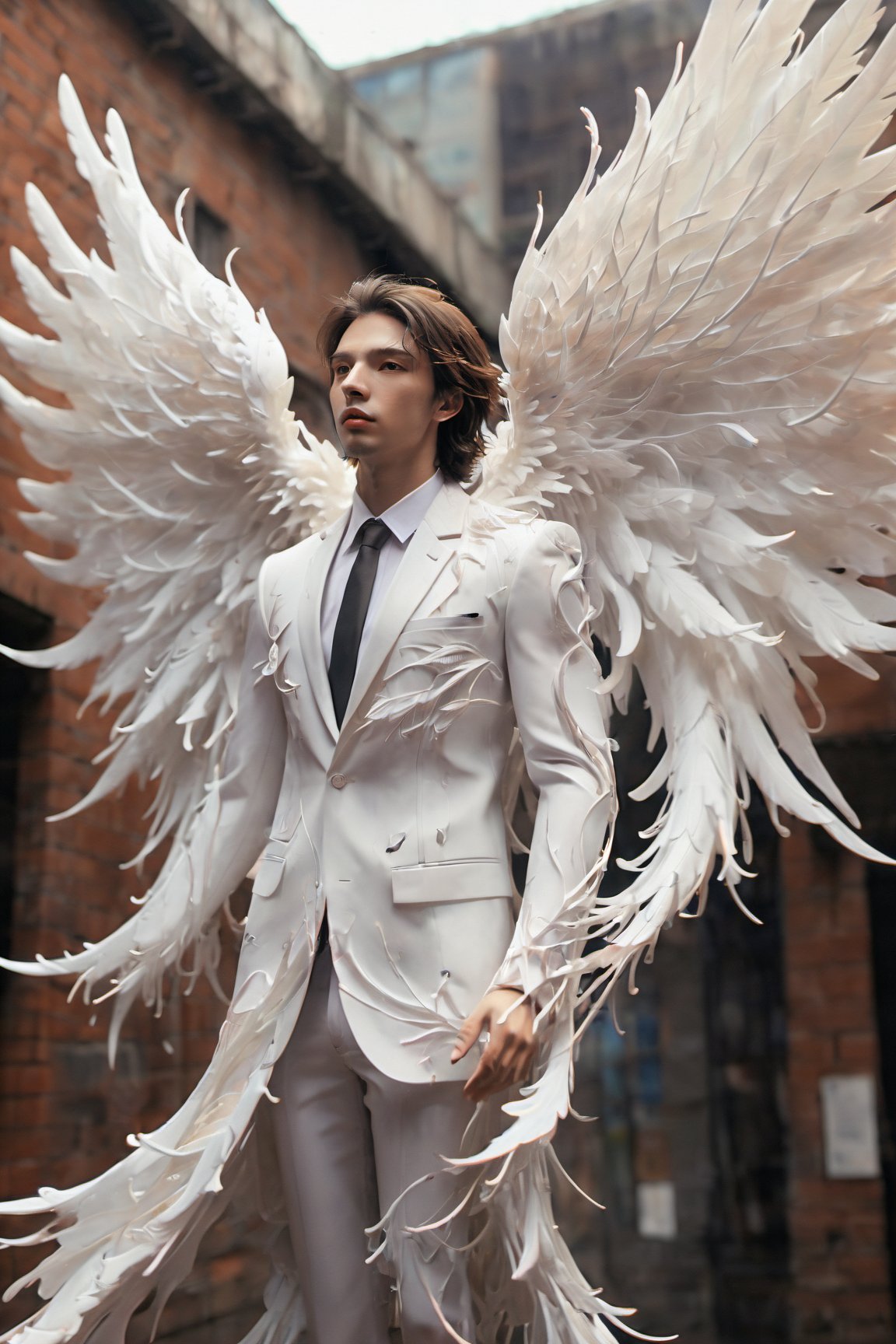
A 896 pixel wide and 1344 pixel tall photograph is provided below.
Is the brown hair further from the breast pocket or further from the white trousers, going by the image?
the white trousers

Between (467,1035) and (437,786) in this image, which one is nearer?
(467,1035)

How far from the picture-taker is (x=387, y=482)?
7.25 feet

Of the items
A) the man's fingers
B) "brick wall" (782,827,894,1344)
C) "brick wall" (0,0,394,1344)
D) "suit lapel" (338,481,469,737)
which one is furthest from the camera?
"brick wall" (782,827,894,1344)

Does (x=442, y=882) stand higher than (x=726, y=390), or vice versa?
(x=726, y=390)

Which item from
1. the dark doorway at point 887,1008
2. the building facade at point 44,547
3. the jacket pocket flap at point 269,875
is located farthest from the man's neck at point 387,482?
the dark doorway at point 887,1008

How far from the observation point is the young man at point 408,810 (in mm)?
1949

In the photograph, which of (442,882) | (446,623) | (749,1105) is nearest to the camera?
(442,882)

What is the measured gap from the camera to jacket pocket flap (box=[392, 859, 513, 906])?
1.98 meters

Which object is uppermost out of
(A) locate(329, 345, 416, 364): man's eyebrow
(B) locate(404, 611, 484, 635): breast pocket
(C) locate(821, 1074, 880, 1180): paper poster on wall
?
(A) locate(329, 345, 416, 364): man's eyebrow

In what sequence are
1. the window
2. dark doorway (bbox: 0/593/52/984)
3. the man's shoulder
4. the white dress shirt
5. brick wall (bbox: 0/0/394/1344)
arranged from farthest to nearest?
1. the window
2. dark doorway (bbox: 0/593/52/984)
3. brick wall (bbox: 0/0/394/1344)
4. the man's shoulder
5. the white dress shirt

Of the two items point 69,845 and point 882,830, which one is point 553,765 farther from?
point 882,830

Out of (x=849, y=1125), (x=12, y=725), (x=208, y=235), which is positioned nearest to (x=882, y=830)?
(x=849, y=1125)

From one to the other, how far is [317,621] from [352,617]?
0.18 ft

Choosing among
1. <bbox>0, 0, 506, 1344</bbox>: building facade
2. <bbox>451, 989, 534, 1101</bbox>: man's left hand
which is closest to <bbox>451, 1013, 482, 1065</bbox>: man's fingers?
<bbox>451, 989, 534, 1101</bbox>: man's left hand
